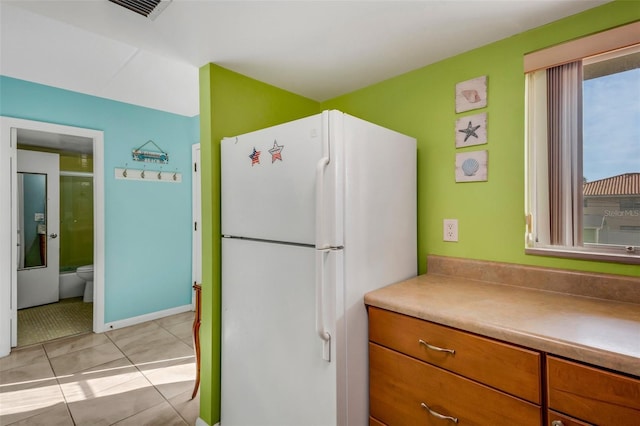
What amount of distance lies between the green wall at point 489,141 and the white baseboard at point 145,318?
311 centimetres

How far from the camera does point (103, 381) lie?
2.32 metres

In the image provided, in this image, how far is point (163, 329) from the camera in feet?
10.8

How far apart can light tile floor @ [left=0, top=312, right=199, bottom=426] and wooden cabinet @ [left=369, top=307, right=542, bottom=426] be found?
1372 millimetres

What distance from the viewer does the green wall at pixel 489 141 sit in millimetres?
1450

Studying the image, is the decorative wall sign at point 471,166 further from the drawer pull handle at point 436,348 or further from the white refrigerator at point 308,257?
the drawer pull handle at point 436,348

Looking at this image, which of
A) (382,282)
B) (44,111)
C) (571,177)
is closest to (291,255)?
(382,282)

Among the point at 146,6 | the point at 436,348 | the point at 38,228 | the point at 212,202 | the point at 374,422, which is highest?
the point at 146,6

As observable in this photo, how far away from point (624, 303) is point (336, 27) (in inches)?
68.4


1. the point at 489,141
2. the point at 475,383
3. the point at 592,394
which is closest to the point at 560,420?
the point at 592,394

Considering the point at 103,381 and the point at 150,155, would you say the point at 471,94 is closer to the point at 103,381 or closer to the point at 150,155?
the point at 103,381

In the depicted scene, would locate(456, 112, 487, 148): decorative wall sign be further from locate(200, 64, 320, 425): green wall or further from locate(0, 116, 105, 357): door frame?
locate(0, 116, 105, 357): door frame

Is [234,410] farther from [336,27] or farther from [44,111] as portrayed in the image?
[44,111]

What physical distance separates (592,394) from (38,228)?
18.7 feet

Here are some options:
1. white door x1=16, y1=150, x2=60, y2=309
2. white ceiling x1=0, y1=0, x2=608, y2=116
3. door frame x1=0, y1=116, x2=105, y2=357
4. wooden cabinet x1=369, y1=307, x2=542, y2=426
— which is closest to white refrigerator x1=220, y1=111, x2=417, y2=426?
wooden cabinet x1=369, y1=307, x2=542, y2=426
